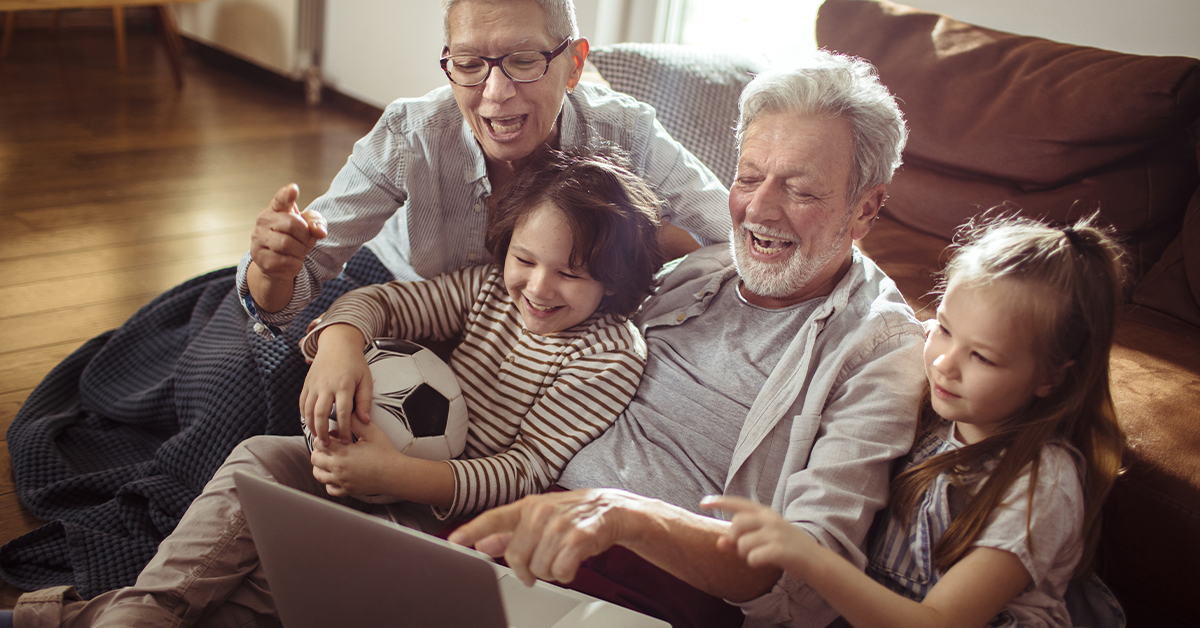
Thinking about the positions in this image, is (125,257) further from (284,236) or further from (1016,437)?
(1016,437)

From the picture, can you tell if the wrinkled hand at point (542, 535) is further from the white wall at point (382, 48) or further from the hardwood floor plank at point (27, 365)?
the white wall at point (382, 48)

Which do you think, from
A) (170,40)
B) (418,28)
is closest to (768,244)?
(418,28)

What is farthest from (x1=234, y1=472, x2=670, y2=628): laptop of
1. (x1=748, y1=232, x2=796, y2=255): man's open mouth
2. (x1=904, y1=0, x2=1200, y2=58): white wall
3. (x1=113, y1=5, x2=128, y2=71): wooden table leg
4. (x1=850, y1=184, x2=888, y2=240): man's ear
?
(x1=113, y1=5, x2=128, y2=71): wooden table leg

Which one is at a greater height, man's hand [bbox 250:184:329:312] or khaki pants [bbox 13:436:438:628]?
man's hand [bbox 250:184:329:312]

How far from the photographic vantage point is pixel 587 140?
1696 mm

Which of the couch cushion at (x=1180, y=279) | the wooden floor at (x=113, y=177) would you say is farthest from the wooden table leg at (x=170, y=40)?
the couch cushion at (x=1180, y=279)

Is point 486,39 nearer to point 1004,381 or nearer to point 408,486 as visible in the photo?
point 408,486

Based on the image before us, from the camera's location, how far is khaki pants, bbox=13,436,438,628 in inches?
44.0

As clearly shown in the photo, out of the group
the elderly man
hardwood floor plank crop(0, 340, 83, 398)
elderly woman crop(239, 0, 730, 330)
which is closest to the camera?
the elderly man

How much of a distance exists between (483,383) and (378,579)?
0.60 m

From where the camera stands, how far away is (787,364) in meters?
1.26

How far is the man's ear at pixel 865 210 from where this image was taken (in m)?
1.35

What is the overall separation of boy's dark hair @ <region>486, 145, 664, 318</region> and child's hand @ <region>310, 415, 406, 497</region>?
0.41 meters

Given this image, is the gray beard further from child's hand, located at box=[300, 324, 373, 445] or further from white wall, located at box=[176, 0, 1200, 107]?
white wall, located at box=[176, 0, 1200, 107]
